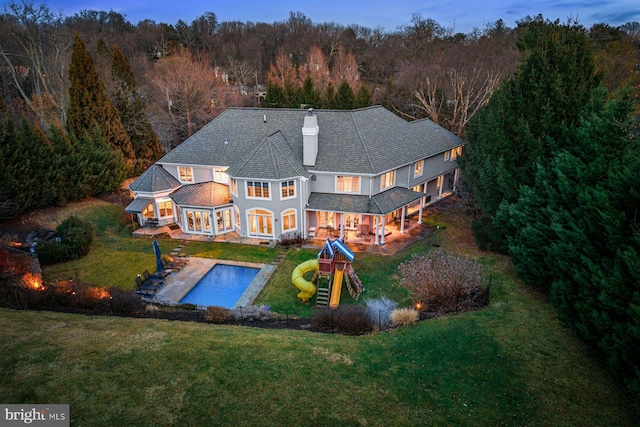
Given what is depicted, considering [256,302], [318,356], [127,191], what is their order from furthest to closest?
[127,191]
[256,302]
[318,356]

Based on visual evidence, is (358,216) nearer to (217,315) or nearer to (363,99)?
(217,315)

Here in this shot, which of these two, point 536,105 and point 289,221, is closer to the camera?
point 536,105

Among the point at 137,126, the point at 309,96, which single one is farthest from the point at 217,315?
the point at 309,96

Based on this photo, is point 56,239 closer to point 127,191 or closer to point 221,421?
point 127,191

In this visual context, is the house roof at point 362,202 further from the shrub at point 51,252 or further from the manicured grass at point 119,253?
the shrub at point 51,252

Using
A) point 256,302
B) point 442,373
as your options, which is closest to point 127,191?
point 256,302

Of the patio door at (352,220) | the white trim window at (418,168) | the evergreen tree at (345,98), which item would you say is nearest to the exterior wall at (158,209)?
the patio door at (352,220)
